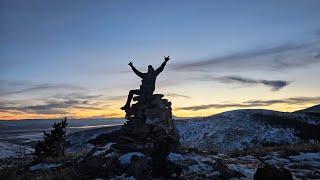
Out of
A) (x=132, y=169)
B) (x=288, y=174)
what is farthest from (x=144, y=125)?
(x=288, y=174)

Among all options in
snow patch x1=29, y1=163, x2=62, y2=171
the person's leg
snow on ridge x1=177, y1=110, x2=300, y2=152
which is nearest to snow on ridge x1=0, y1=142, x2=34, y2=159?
snow on ridge x1=177, y1=110, x2=300, y2=152

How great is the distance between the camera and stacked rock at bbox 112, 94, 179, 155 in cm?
2662

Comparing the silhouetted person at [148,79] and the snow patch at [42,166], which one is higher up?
the silhouetted person at [148,79]

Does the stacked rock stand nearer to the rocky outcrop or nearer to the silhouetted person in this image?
the silhouetted person

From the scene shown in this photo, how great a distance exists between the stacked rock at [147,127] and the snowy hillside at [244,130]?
2874 cm

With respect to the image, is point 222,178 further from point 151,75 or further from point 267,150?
point 267,150

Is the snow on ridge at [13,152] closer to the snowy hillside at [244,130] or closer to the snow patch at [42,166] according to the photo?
the snowy hillside at [244,130]

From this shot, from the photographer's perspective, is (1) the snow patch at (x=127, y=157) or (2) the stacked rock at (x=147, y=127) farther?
(2) the stacked rock at (x=147, y=127)

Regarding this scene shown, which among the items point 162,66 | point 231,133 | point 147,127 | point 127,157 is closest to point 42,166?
point 127,157

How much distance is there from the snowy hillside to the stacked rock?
28.7 m

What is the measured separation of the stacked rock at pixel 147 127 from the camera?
2662 cm

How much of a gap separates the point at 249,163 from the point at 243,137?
107 feet

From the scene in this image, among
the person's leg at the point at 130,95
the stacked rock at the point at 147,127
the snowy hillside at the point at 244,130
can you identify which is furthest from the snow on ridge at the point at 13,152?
the stacked rock at the point at 147,127

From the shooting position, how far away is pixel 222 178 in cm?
2128
